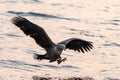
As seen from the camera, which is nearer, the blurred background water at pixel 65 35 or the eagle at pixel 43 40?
the eagle at pixel 43 40

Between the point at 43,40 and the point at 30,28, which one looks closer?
the point at 30,28

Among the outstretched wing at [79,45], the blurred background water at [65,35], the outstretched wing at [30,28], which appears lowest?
the blurred background water at [65,35]

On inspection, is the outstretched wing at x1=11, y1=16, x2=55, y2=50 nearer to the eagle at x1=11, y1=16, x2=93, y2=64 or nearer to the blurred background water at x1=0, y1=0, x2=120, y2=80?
the eagle at x1=11, y1=16, x2=93, y2=64

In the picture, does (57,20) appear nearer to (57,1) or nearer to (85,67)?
(57,1)

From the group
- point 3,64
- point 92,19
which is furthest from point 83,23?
point 3,64

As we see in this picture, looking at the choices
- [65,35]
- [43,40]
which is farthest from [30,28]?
[65,35]

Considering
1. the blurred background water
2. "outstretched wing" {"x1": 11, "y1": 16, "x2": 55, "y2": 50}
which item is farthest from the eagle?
the blurred background water

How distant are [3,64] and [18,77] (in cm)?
118

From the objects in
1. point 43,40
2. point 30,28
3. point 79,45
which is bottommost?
point 79,45

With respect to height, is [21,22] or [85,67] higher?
[21,22]

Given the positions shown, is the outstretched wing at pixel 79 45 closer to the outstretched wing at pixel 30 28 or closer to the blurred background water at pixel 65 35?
the outstretched wing at pixel 30 28

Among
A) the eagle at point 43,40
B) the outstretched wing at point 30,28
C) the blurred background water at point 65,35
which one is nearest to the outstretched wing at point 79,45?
the eagle at point 43,40

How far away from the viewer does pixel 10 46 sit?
18812 mm

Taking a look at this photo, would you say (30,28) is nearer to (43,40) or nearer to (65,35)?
(43,40)
